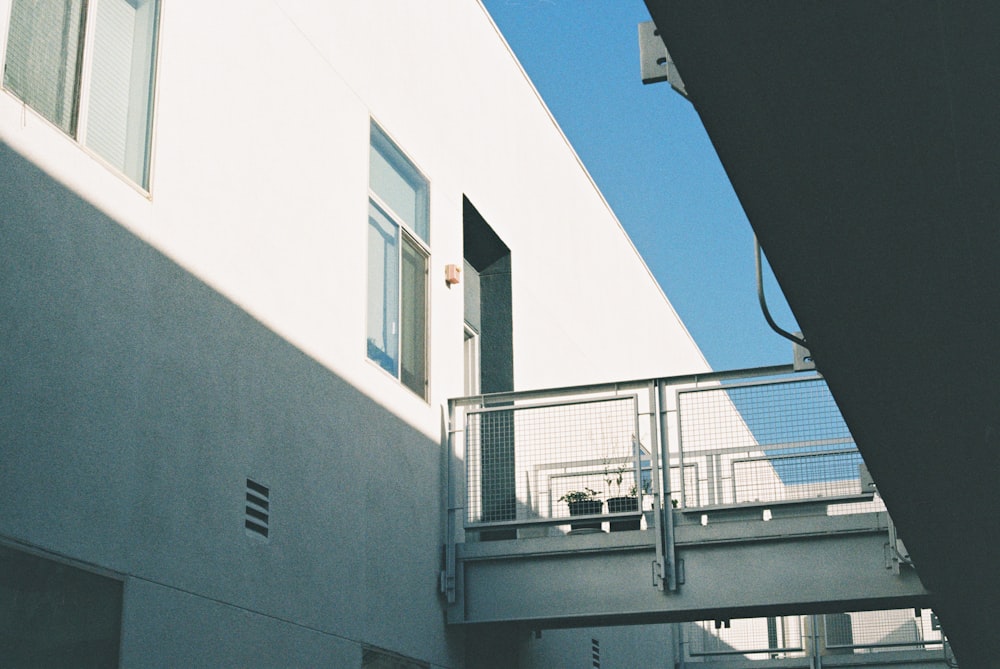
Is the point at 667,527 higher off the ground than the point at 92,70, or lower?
lower

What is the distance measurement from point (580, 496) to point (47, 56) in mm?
5228

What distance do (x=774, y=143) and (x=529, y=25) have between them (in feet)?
31.5

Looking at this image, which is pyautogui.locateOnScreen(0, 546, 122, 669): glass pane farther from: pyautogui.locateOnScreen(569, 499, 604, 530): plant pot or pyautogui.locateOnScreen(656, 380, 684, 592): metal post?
pyautogui.locateOnScreen(569, 499, 604, 530): plant pot

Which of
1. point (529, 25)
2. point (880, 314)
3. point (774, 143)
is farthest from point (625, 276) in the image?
point (774, 143)

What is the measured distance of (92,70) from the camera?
539 centimetres

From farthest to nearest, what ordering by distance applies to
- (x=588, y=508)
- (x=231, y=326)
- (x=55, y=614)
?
(x=588, y=508), (x=231, y=326), (x=55, y=614)

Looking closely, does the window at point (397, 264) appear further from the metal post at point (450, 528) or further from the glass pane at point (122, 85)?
the glass pane at point (122, 85)

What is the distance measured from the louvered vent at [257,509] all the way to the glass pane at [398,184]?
2747 mm

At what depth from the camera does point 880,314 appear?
13.3 feet

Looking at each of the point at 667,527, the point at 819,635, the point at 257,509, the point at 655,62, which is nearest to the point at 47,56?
the point at 257,509

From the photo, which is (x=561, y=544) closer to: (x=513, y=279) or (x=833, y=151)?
(x=513, y=279)

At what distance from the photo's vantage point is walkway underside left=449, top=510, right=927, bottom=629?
7707mm

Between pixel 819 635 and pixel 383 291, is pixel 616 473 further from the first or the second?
pixel 819 635

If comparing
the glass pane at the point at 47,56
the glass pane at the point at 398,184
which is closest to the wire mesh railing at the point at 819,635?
the glass pane at the point at 398,184
